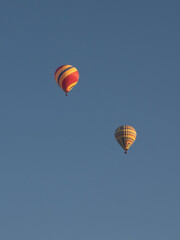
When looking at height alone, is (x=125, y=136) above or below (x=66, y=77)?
below

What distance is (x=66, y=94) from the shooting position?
341 ft

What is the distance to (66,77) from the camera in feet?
342

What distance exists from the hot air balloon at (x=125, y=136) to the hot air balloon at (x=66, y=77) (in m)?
11.2

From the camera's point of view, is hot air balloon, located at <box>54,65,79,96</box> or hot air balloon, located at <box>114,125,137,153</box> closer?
hot air balloon, located at <box>54,65,79,96</box>

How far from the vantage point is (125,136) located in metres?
108

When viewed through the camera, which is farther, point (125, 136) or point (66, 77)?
point (125, 136)

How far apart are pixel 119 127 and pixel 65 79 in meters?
12.8

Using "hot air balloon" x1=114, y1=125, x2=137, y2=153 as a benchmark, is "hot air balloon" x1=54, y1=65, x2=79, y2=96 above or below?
above

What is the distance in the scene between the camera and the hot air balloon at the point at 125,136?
4257 inches

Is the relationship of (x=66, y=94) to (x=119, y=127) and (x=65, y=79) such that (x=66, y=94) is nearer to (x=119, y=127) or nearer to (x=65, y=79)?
(x=65, y=79)

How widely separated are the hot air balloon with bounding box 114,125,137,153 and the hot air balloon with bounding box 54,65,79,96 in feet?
36.7

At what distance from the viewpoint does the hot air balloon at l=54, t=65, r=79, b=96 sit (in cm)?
10431

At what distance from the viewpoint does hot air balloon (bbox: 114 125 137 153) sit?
108 m

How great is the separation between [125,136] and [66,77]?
13.8 metres
